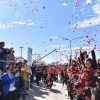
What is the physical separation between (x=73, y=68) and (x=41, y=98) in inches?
182

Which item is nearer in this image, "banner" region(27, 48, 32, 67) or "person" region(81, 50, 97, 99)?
"person" region(81, 50, 97, 99)

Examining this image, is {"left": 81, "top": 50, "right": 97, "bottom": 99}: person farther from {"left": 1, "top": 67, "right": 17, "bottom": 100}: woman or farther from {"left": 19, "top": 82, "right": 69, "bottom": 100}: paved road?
{"left": 19, "top": 82, "right": 69, "bottom": 100}: paved road

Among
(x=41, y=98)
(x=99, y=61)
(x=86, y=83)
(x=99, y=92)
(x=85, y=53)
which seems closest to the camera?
(x=99, y=92)

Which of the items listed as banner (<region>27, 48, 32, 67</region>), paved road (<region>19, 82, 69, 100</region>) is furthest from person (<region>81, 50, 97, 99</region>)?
paved road (<region>19, 82, 69, 100</region>)

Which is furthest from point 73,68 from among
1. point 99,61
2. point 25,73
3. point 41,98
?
point 41,98

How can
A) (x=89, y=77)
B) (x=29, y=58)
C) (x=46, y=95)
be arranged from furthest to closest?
(x=46, y=95)
(x=29, y=58)
(x=89, y=77)

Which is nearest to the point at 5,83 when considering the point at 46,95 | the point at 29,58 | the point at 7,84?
the point at 7,84

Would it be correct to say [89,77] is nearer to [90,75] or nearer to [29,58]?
[90,75]

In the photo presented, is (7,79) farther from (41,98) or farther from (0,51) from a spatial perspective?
(41,98)

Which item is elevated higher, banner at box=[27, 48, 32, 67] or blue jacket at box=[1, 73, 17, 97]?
banner at box=[27, 48, 32, 67]

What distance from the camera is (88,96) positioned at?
31.5ft

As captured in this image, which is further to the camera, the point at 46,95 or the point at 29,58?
the point at 46,95

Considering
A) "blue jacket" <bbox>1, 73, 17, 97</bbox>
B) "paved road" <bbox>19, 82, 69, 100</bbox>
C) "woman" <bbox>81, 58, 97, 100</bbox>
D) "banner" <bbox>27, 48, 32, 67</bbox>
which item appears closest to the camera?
"woman" <bbox>81, 58, 97, 100</bbox>

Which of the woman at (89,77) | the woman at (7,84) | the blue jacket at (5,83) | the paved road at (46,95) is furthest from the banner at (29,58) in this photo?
the woman at (89,77)
